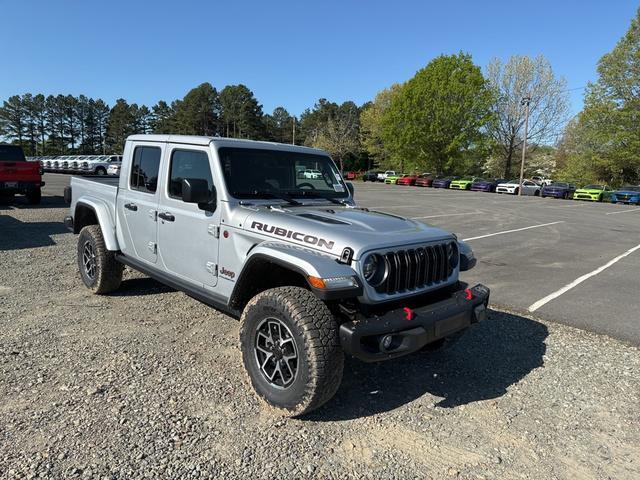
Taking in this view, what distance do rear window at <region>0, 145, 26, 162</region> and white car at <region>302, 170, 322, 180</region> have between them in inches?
546

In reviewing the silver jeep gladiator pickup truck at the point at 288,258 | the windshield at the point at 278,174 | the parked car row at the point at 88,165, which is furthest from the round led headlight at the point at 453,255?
the parked car row at the point at 88,165

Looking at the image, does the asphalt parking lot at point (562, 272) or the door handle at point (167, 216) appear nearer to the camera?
the door handle at point (167, 216)

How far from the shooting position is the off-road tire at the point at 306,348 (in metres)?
2.84

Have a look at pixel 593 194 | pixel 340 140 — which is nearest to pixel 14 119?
pixel 340 140

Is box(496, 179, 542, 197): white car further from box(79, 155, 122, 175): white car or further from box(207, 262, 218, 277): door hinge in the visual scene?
box(207, 262, 218, 277): door hinge

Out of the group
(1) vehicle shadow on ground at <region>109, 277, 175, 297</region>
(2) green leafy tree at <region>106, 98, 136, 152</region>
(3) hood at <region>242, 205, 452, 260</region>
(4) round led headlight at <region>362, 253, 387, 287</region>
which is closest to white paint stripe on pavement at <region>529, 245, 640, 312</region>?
(3) hood at <region>242, 205, 452, 260</region>

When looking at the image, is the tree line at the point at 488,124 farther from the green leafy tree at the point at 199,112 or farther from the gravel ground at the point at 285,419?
the gravel ground at the point at 285,419

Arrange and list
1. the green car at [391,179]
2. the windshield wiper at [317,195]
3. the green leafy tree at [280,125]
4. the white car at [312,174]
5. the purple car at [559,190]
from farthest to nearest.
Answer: the green leafy tree at [280,125] < the green car at [391,179] < the purple car at [559,190] < the white car at [312,174] < the windshield wiper at [317,195]

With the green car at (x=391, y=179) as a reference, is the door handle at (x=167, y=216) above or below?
below

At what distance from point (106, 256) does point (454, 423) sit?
415 cm

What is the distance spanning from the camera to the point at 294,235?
3.30 m

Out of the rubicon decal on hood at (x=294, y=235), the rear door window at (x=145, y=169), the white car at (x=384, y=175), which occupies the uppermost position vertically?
the white car at (x=384, y=175)

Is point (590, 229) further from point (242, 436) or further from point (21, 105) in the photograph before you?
point (21, 105)

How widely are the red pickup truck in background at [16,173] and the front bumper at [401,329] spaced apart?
15188mm
